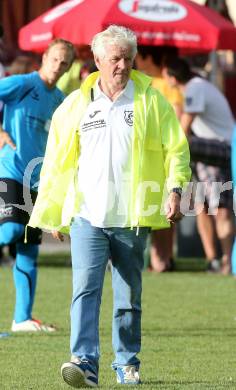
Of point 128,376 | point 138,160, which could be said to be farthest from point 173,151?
point 128,376

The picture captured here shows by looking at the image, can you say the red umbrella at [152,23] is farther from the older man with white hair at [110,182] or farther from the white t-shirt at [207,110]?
the older man with white hair at [110,182]

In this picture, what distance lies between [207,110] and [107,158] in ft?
24.7

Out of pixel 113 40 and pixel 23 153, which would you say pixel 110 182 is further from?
pixel 23 153

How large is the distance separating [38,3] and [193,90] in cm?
772

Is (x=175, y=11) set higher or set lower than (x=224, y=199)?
higher

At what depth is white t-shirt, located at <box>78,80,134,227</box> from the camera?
24.6 feet

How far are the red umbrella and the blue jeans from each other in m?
7.35

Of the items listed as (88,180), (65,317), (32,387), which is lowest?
(65,317)

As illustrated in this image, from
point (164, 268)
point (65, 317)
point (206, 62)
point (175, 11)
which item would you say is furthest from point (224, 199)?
point (206, 62)

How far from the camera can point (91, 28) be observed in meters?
14.6

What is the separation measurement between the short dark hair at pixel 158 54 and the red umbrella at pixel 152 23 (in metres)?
0.15

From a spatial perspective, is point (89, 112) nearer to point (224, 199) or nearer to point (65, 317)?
point (65, 317)

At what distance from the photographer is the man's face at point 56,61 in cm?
988

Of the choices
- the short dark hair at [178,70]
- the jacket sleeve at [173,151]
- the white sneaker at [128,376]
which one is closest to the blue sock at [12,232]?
the white sneaker at [128,376]
